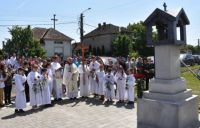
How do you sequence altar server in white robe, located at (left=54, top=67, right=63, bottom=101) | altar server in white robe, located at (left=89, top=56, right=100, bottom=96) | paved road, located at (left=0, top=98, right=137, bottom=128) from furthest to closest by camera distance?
1. altar server in white robe, located at (left=89, top=56, right=100, bottom=96)
2. altar server in white robe, located at (left=54, top=67, right=63, bottom=101)
3. paved road, located at (left=0, top=98, right=137, bottom=128)

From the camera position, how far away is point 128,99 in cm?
1274

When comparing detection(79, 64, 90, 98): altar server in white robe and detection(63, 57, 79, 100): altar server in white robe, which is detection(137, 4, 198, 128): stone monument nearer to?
detection(63, 57, 79, 100): altar server in white robe

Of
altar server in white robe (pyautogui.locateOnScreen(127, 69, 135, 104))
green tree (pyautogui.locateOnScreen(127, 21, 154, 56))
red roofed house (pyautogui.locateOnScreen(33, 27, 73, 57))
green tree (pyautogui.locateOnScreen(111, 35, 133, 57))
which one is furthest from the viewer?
green tree (pyautogui.locateOnScreen(127, 21, 154, 56))

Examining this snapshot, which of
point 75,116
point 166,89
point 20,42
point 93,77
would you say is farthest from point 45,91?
point 20,42

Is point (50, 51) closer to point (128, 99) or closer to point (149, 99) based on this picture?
point (128, 99)

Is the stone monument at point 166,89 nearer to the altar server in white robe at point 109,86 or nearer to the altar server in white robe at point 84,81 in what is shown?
the altar server in white robe at point 109,86

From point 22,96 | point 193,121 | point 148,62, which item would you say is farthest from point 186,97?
point 148,62

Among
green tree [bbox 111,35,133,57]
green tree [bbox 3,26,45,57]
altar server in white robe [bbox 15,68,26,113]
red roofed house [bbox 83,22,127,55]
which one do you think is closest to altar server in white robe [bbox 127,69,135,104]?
altar server in white robe [bbox 15,68,26,113]

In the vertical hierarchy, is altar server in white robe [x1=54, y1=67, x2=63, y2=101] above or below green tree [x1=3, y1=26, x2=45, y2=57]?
below

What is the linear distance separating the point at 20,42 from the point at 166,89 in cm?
3847

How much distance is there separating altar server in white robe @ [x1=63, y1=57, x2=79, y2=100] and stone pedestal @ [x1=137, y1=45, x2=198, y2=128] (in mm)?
6057

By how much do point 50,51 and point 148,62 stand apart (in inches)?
1810

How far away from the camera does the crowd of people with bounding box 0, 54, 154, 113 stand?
1218 cm

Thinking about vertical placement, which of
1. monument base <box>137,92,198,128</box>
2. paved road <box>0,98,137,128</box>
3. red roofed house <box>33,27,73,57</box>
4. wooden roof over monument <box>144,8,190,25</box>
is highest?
red roofed house <box>33,27,73,57</box>
